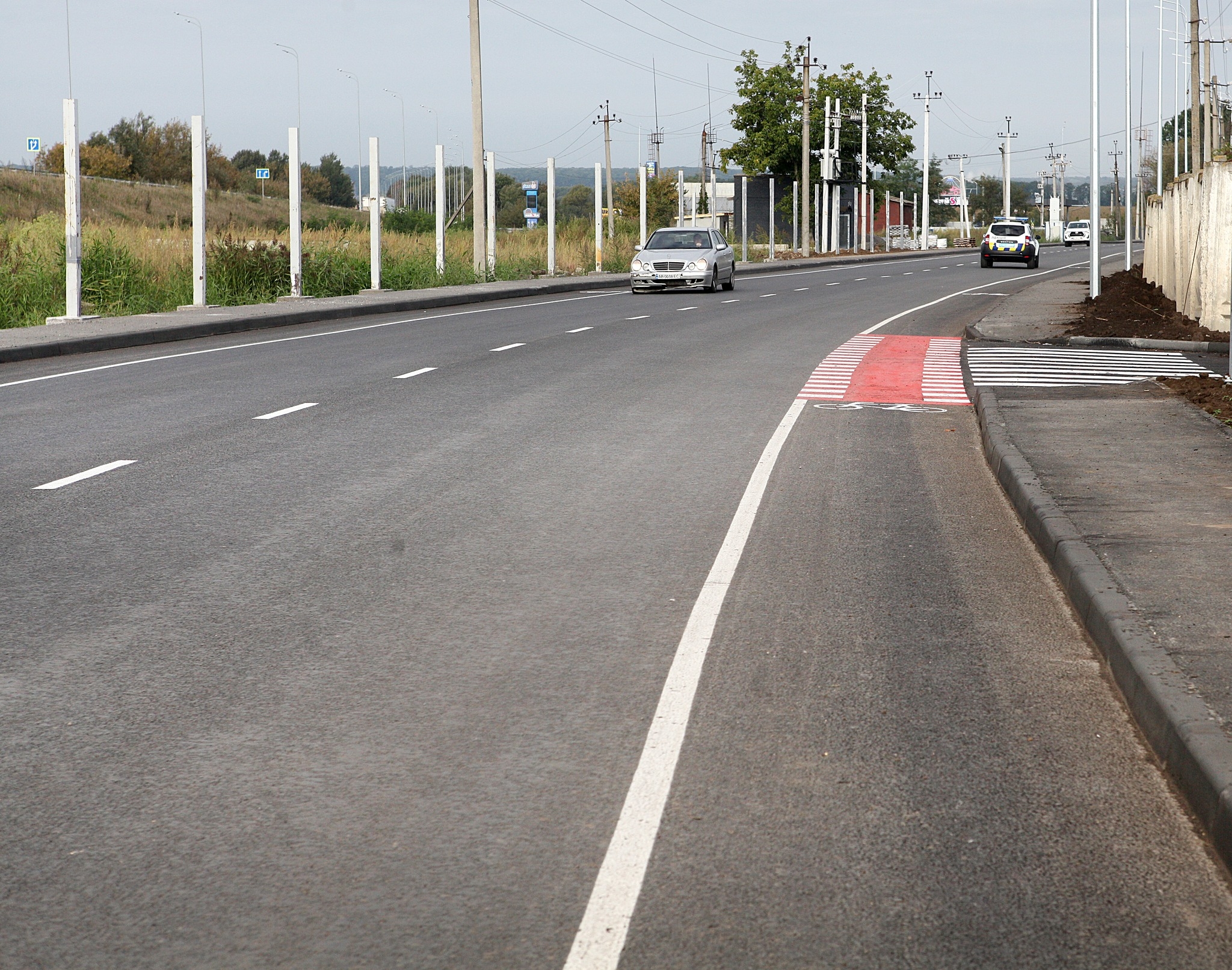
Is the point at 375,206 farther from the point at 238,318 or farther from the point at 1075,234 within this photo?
the point at 1075,234

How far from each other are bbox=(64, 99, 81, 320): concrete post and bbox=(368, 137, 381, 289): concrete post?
9.39 m

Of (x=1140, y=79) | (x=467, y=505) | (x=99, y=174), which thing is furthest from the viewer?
(x=99, y=174)

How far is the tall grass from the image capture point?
1097 inches

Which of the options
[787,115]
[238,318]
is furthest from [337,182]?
[238,318]

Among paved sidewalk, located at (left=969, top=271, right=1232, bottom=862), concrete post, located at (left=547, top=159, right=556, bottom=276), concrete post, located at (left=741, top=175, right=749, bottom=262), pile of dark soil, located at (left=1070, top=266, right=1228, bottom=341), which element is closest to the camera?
paved sidewalk, located at (left=969, top=271, right=1232, bottom=862)

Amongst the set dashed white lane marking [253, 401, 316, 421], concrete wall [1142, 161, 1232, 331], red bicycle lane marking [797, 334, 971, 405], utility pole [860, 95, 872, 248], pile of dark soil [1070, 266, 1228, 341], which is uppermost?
utility pole [860, 95, 872, 248]

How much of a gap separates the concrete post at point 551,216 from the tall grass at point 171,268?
10.6 ft

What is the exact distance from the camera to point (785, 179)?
366ft

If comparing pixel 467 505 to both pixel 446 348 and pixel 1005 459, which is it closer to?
pixel 1005 459

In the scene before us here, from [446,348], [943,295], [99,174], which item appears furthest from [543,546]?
[99,174]

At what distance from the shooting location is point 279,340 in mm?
23359

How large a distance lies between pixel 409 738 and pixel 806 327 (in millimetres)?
21944

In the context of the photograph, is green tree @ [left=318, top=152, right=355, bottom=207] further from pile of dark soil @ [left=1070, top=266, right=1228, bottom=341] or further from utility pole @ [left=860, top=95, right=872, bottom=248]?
pile of dark soil @ [left=1070, top=266, right=1228, bottom=341]

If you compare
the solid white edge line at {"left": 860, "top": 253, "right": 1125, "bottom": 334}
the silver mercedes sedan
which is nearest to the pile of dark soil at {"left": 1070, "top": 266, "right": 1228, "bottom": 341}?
the solid white edge line at {"left": 860, "top": 253, "right": 1125, "bottom": 334}
